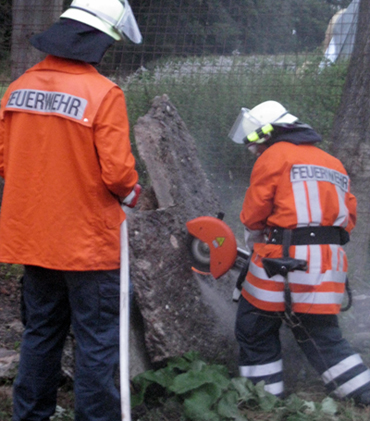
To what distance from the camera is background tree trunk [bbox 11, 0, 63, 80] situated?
4.42 m

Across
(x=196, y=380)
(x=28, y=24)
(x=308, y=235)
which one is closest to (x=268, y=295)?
(x=308, y=235)

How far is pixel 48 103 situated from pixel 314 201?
149cm

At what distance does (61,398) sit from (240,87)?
3001 millimetres

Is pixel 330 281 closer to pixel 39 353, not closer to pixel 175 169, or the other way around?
pixel 175 169

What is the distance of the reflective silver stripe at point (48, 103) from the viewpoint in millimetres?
2322

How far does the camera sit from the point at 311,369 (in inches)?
138

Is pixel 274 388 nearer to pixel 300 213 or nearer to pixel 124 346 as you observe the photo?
pixel 300 213

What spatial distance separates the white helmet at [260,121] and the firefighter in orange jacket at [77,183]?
0.98 metres

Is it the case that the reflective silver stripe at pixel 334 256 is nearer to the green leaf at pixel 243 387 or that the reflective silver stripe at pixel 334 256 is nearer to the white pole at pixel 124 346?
the green leaf at pixel 243 387

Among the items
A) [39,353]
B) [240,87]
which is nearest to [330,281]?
[39,353]

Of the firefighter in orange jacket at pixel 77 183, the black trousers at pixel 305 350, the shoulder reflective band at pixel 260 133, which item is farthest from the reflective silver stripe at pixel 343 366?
the shoulder reflective band at pixel 260 133

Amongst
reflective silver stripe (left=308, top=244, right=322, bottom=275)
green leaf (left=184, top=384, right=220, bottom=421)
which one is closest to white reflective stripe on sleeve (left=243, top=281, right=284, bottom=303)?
reflective silver stripe (left=308, top=244, right=322, bottom=275)

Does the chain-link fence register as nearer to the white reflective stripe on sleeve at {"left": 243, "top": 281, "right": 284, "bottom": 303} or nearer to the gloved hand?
the white reflective stripe on sleeve at {"left": 243, "top": 281, "right": 284, "bottom": 303}

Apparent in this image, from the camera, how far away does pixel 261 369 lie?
3086 millimetres
